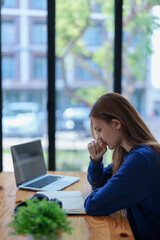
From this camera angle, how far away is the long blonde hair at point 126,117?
135cm

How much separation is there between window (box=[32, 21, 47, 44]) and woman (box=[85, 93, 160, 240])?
1485 millimetres

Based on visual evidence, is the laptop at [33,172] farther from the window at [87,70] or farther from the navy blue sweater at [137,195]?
the window at [87,70]

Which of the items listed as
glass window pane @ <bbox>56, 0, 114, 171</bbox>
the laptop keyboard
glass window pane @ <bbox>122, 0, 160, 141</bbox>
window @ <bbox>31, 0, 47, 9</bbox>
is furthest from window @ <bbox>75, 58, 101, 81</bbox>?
the laptop keyboard

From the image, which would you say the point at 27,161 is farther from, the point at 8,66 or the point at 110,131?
the point at 8,66

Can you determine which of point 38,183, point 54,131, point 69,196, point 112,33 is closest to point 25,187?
point 38,183

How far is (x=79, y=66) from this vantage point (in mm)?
2697

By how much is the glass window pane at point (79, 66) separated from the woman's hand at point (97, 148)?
3.65 feet

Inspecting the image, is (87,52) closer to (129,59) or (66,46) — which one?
(66,46)

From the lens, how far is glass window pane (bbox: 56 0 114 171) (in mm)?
2646

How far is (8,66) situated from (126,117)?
1.71 metres

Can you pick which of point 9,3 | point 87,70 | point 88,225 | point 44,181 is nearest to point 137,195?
point 88,225

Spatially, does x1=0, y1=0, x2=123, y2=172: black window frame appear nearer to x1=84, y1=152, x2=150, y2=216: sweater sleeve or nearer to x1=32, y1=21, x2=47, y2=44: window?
x1=32, y1=21, x2=47, y2=44: window

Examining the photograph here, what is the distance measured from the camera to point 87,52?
268cm

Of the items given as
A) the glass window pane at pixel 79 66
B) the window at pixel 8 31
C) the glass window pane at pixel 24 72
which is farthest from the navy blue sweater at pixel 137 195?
the window at pixel 8 31
